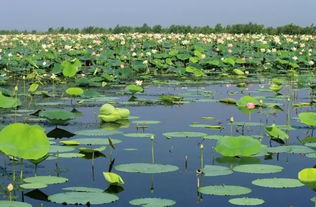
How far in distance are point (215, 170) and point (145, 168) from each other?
0.36m

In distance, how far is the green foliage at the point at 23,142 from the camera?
2.79 metres

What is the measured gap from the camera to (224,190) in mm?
2732

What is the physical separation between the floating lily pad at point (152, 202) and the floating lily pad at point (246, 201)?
25 centimetres

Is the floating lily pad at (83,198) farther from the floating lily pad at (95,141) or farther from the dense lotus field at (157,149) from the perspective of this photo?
the floating lily pad at (95,141)

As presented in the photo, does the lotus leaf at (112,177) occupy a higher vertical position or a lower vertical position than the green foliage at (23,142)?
lower

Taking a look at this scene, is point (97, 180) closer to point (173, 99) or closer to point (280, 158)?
point (280, 158)

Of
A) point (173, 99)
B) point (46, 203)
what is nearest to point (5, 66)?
point (173, 99)

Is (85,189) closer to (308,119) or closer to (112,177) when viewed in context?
(112,177)

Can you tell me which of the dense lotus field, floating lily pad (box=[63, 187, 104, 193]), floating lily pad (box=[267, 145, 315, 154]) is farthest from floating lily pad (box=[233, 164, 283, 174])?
floating lily pad (box=[63, 187, 104, 193])

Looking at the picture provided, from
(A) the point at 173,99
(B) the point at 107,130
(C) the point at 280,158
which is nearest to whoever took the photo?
(C) the point at 280,158

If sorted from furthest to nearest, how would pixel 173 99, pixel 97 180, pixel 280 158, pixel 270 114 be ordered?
pixel 173 99
pixel 270 114
pixel 280 158
pixel 97 180

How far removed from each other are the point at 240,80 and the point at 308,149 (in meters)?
5.57

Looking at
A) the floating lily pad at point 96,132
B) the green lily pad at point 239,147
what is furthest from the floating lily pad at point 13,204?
the floating lily pad at point 96,132

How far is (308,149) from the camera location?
3699mm
